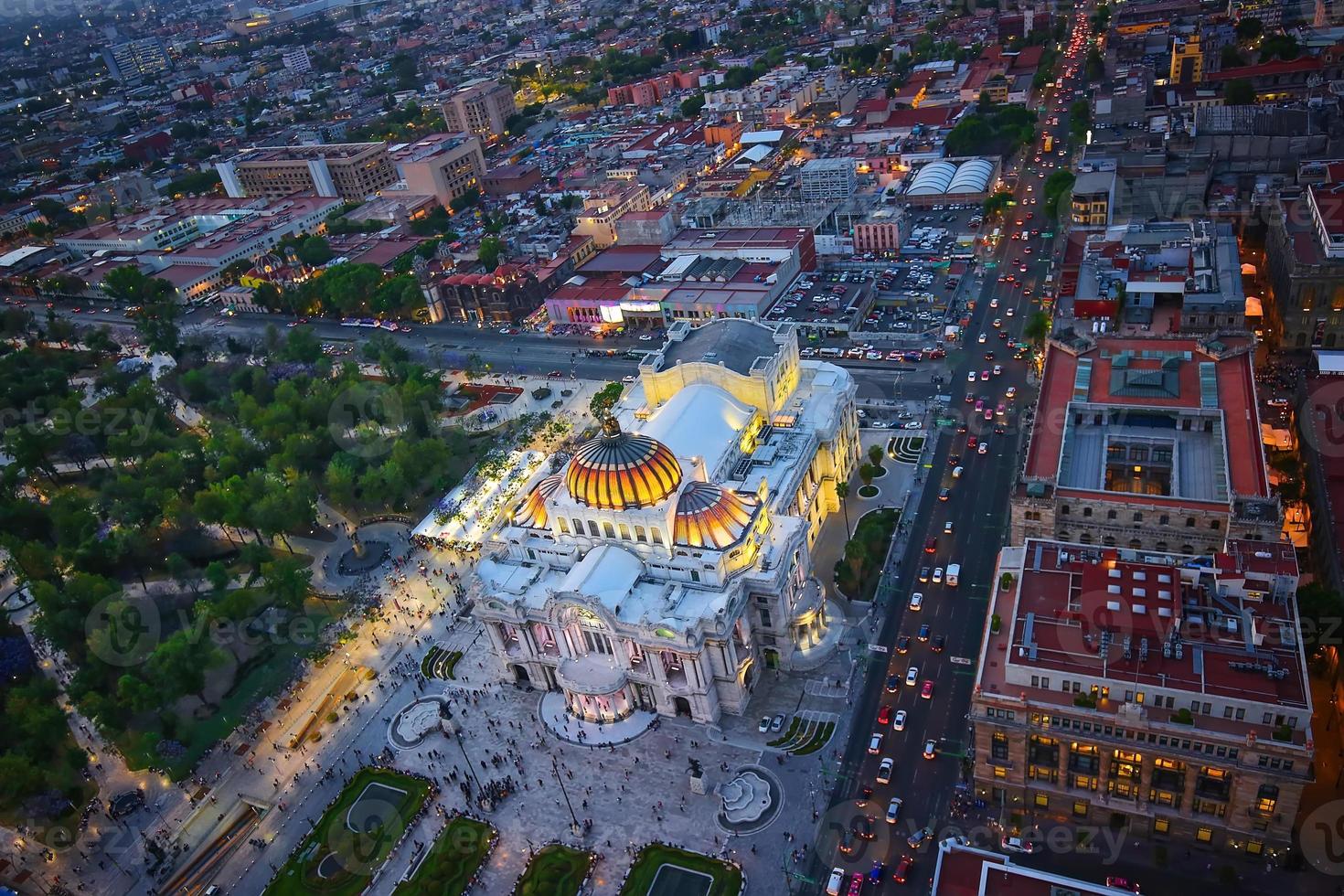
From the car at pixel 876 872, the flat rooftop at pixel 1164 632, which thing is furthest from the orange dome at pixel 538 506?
the flat rooftop at pixel 1164 632

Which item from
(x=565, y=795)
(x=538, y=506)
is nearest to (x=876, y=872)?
(x=565, y=795)

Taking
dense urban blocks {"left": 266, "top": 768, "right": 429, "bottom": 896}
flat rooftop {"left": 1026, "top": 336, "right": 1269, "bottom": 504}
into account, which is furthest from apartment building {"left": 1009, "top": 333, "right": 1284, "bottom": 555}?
dense urban blocks {"left": 266, "top": 768, "right": 429, "bottom": 896}

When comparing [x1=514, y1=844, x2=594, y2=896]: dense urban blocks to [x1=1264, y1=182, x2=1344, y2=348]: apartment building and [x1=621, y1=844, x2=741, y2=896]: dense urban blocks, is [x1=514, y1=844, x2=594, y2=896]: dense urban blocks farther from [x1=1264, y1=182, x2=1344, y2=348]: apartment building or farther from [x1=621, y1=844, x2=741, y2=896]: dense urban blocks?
[x1=1264, y1=182, x2=1344, y2=348]: apartment building

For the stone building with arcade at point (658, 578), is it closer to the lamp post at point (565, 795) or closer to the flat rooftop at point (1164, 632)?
the lamp post at point (565, 795)

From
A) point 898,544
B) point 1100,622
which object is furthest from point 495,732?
point 1100,622

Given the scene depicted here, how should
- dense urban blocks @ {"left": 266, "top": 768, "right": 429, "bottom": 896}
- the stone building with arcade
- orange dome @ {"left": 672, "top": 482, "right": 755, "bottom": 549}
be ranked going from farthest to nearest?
orange dome @ {"left": 672, "top": 482, "right": 755, "bottom": 549}
the stone building with arcade
dense urban blocks @ {"left": 266, "top": 768, "right": 429, "bottom": 896}

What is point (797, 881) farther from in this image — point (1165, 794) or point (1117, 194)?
point (1117, 194)

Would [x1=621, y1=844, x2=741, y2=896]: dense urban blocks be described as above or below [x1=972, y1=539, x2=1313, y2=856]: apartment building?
below
